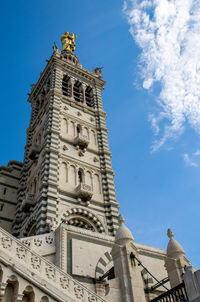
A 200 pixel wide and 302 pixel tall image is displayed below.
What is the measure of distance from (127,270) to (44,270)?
3391 millimetres

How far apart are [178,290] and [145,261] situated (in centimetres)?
658

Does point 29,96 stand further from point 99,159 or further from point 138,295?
point 138,295

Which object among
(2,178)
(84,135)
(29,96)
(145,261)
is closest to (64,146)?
(84,135)

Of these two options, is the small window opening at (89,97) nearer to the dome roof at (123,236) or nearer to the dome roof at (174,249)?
the dome roof at (174,249)

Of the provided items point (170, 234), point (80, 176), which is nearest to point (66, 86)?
Answer: point (80, 176)

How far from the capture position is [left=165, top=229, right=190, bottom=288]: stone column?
13.0m

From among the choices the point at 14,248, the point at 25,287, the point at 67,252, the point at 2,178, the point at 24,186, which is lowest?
the point at 25,287

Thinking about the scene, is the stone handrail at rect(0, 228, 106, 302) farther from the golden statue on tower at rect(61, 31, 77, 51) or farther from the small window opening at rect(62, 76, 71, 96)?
the golden statue on tower at rect(61, 31, 77, 51)

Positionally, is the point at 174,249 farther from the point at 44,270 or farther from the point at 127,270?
the point at 44,270

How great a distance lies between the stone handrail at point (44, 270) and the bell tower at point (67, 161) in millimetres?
7906

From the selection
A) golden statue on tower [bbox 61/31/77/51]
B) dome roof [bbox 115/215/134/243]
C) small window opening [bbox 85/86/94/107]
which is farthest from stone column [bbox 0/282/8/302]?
golden statue on tower [bbox 61/31/77/51]

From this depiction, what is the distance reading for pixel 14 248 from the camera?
9625 mm

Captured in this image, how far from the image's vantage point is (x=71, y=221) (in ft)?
65.7

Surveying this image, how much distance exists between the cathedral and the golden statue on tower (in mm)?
2408
